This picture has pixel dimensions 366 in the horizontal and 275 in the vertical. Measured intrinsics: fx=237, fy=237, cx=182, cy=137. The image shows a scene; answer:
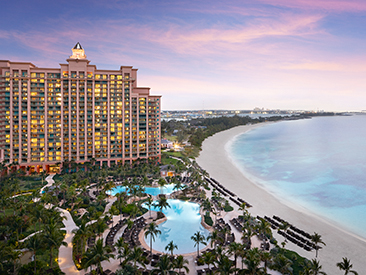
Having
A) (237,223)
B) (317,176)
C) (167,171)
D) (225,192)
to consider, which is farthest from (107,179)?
(317,176)

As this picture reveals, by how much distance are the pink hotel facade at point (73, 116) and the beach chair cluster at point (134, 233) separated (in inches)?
1798

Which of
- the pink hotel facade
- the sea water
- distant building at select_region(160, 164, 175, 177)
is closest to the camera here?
the sea water

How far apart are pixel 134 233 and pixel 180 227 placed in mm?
9815

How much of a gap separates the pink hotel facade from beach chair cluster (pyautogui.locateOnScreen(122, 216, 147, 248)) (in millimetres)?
45667

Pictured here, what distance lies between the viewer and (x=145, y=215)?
160ft

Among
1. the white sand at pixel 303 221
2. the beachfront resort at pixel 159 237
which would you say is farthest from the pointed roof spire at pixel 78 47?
the white sand at pixel 303 221

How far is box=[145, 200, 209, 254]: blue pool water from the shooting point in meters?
39.8

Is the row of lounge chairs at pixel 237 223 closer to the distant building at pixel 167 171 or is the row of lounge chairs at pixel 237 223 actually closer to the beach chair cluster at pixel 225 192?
the beach chair cluster at pixel 225 192

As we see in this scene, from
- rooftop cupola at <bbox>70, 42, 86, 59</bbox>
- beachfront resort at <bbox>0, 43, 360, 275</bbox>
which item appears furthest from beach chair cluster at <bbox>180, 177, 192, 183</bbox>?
rooftop cupola at <bbox>70, 42, 86, 59</bbox>

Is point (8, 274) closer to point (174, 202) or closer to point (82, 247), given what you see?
point (82, 247)

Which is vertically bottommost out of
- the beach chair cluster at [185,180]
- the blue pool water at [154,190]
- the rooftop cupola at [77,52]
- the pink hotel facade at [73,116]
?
the blue pool water at [154,190]

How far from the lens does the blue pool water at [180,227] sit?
1566 inches

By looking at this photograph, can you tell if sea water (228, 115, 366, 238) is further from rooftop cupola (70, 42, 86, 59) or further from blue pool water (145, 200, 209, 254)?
rooftop cupola (70, 42, 86, 59)

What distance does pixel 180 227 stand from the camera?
4647cm
